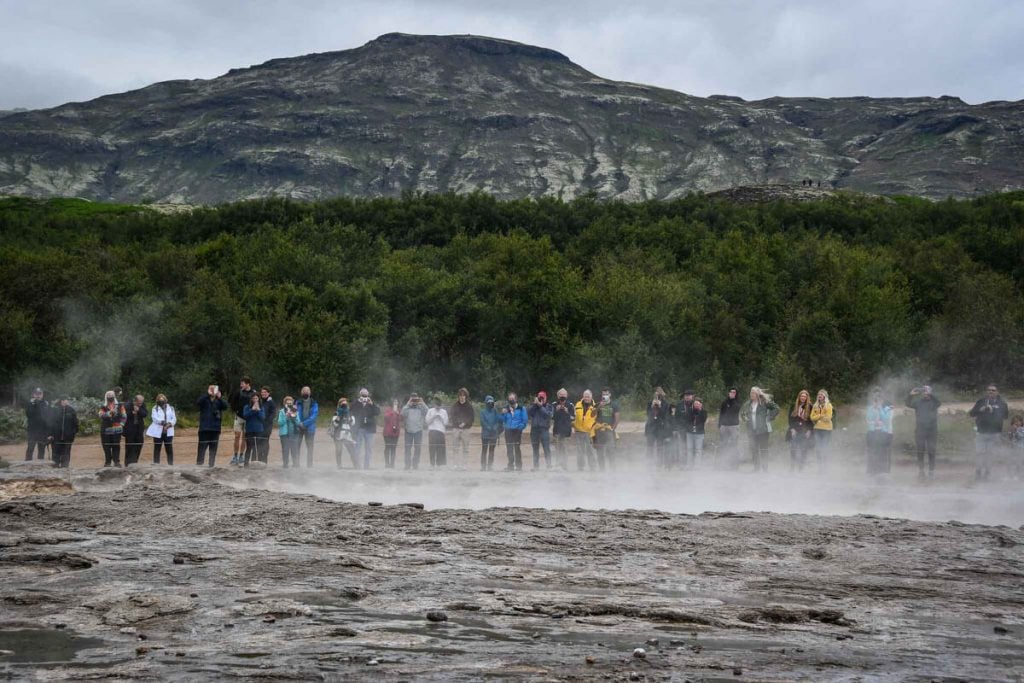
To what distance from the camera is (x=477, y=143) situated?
584 ft

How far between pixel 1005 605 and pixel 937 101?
192783 mm

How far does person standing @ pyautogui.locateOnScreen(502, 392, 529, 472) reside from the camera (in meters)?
23.7

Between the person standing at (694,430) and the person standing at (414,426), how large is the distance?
5368 millimetres

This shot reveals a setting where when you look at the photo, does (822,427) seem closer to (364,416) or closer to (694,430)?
(694,430)

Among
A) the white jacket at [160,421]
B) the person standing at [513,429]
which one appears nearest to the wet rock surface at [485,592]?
the white jacket at [160,421]

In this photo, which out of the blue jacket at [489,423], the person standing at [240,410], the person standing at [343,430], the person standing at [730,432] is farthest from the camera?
the blue jacket at [489,423]

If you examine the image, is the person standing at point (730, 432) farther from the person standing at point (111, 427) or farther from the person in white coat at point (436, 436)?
the person standing at point (111, 427)

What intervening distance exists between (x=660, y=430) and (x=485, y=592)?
37.9 feet

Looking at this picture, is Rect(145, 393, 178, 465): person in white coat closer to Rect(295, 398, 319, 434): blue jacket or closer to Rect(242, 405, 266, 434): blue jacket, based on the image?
Rect(242, 405, 266, 434): blue jacket

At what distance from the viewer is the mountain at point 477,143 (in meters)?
163

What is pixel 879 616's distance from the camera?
1174 centimetres

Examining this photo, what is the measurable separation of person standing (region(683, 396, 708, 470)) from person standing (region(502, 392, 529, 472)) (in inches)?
132

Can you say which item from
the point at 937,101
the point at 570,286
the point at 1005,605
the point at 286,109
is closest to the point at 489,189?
the point at 286,109

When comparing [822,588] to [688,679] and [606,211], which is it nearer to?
[688,679]
